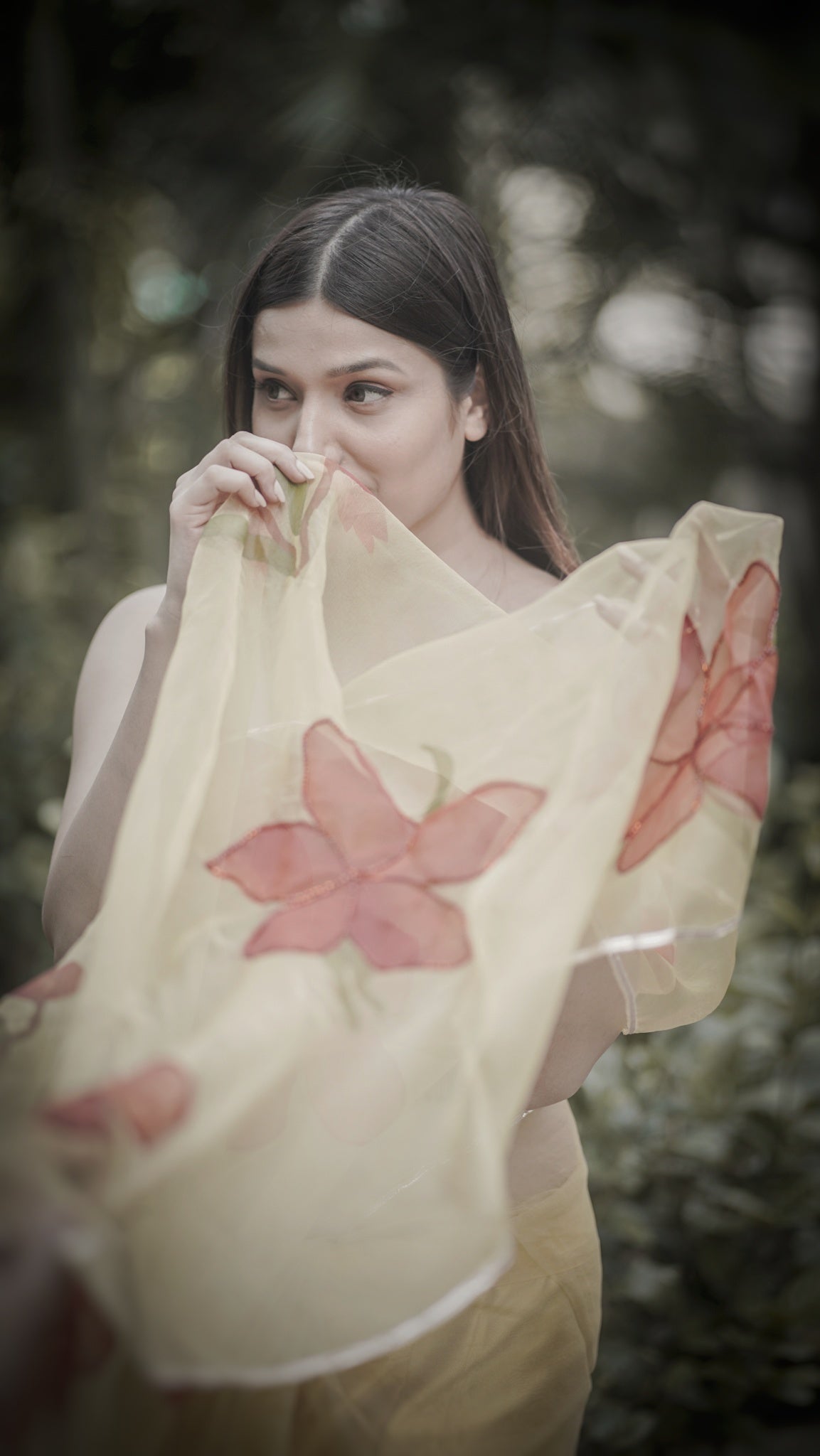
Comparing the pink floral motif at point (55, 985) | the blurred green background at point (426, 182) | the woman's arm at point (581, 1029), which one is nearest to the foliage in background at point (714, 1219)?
the woman's arm at point (581, 1029)

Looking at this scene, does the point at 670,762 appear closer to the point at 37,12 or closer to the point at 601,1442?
the point at 601,1442

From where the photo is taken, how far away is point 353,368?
1.40 m

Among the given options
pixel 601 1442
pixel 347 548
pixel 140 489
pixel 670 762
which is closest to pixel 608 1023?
pixel 670 762

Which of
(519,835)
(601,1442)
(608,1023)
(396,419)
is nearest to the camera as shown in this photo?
(519,835)

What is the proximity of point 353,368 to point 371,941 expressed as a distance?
0.81 m

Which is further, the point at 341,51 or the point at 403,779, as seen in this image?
the point at 341,51

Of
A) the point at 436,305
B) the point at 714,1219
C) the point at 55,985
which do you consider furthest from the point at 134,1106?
the point at 714,1219

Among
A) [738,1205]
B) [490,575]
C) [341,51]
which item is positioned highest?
[341,51]

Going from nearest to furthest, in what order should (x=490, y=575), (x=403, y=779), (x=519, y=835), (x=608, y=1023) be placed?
(x=519, y=835)
(x=403, y=779)
(x=608, y=1023)
(x=490, y=575)

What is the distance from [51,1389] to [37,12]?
4.62m

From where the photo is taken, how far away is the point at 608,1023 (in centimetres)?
123

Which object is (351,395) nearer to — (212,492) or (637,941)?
(212,492)

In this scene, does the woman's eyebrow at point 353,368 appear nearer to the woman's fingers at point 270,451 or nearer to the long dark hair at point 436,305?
the long dark hair at point 436,305

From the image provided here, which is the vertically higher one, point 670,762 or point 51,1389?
point 670,762
